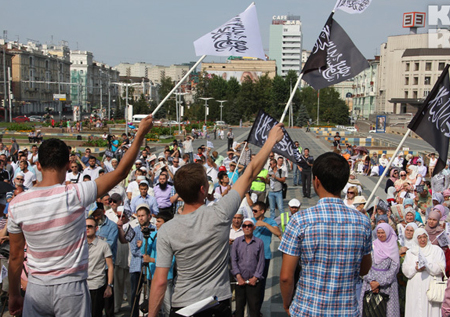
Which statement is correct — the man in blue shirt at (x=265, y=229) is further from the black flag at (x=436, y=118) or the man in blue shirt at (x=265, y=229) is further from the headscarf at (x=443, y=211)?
the headscarf at (x=443, y=211)

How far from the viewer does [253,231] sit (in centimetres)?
679

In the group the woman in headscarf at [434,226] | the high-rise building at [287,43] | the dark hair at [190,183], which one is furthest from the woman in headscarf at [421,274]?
the high-rise building at [287,43]

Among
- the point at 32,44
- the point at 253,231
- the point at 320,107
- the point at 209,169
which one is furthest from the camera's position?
the point at 32,44

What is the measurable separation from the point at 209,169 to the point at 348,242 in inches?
397

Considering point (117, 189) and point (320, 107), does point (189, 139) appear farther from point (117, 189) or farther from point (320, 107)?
point (320, 107)

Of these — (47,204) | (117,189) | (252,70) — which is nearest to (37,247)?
(47,204)

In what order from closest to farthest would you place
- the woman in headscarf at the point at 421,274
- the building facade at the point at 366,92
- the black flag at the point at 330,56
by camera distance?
1. the woman in headscarf at the point at 421,274
2. the black flag at the point at 330,56
3. the building facade at the point at 366,92

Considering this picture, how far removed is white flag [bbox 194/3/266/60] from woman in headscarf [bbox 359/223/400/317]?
2.65m

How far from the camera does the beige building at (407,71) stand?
8788cm

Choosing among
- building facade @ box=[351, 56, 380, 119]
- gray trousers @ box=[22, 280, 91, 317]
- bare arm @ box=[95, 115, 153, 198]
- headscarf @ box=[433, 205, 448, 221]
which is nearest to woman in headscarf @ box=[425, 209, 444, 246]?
headscarf @ box=[433, 205, 448, 221]

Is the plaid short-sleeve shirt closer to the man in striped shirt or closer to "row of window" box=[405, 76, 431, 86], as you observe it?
the man in striped shirt

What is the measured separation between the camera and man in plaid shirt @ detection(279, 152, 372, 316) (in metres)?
2.88

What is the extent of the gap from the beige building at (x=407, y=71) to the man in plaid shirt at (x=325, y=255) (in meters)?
85.6

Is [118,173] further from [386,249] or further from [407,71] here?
[407,71]
